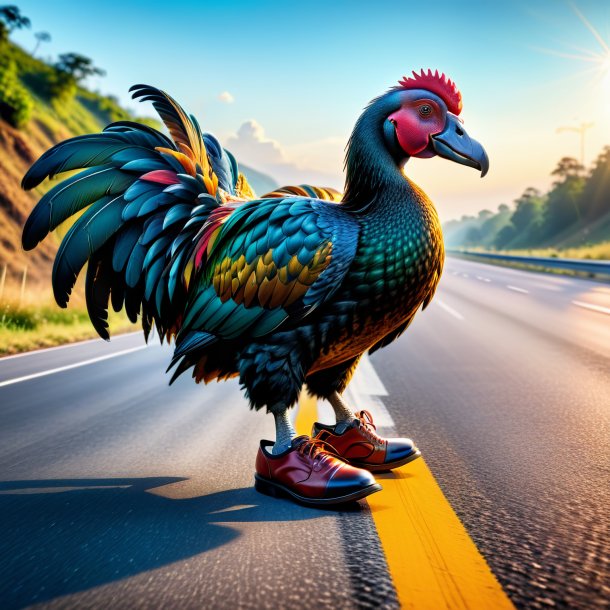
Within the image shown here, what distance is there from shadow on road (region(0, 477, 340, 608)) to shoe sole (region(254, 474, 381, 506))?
0.04 metres

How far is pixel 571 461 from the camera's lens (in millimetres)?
3539

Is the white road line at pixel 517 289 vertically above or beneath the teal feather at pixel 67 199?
beneath

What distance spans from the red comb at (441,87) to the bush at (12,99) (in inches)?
944

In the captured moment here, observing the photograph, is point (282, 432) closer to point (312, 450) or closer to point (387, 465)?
point (312, 450)

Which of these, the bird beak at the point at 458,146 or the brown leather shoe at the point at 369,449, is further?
the brown leather shoe at the point at 369,449

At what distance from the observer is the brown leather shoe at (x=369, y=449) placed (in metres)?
3.49

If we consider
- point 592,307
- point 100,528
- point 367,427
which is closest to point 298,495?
point 367,427

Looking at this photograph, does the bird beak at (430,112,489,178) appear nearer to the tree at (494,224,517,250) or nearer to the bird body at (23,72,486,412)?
the bird body at (23,72,486,412)

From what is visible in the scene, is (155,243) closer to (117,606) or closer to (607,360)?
(117,606)

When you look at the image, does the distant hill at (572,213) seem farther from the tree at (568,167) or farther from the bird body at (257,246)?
the bird body at (257,246)

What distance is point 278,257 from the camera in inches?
117

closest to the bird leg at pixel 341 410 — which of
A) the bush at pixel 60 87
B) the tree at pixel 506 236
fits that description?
the bush at pixel 60 87

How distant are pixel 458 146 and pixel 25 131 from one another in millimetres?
25283

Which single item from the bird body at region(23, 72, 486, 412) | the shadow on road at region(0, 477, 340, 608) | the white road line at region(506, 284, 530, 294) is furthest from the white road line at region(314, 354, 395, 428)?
the white road line at region(506, 284, 530, 294)
